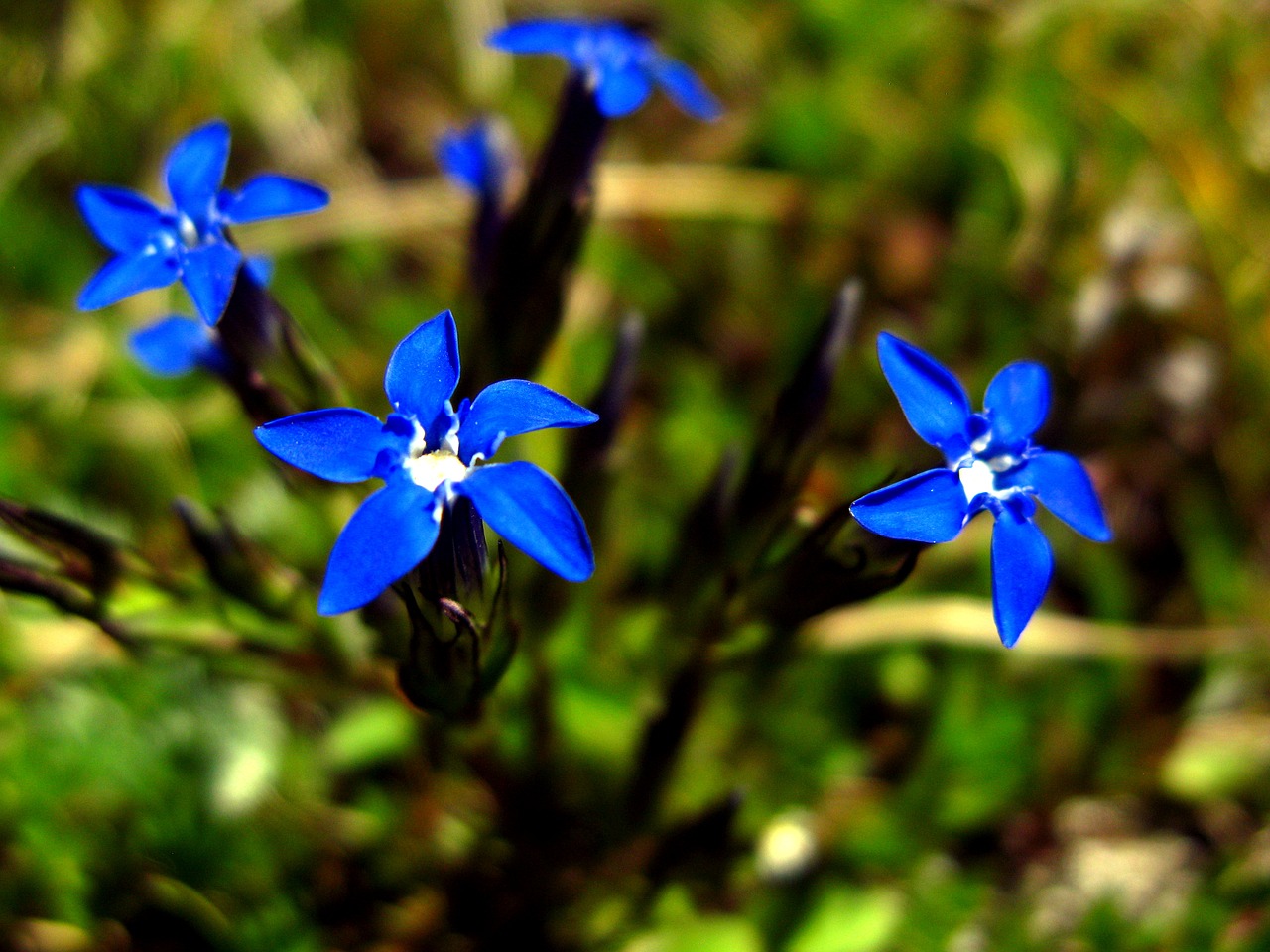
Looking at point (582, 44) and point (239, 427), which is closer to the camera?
point (582, 44)

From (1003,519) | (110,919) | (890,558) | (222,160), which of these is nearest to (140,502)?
(110,919)

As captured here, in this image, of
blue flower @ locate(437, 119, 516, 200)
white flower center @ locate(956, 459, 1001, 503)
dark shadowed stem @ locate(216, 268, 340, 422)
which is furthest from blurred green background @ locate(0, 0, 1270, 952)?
blue flower @ locate(437, 119, 516, 200)

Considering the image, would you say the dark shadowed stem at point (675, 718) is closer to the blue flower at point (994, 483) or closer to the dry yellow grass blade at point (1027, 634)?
the dry yellow grass blade at point (1027, 634)

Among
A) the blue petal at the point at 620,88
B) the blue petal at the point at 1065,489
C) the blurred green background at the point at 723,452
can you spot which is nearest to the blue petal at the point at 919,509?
the blue petal at the point at 1065,489

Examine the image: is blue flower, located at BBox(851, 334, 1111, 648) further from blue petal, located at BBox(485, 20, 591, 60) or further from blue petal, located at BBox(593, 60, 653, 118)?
blue petal, located at BBox(485, 20, 591, 60)

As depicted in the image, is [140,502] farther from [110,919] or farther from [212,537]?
[212,537]

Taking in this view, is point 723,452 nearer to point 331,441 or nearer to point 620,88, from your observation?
point 620,88

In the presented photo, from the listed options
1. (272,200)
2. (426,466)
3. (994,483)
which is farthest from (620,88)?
(994,483)
